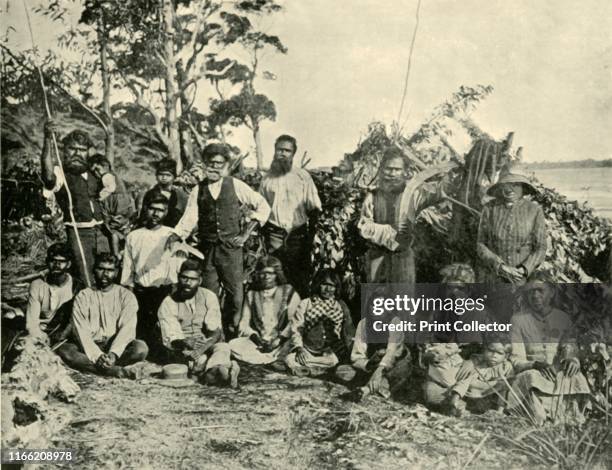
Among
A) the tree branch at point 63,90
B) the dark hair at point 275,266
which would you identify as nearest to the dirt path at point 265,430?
the dark hair at point 275,266

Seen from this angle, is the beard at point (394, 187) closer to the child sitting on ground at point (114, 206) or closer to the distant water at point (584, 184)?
the distant water at point (584, 184)

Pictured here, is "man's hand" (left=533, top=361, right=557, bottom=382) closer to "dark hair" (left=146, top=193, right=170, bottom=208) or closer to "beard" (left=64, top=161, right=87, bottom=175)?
"dark hair" (left=146, top=193, right=170, bottom=208)

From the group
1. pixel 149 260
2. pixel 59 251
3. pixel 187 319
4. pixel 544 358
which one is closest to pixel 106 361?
pixel 187 319

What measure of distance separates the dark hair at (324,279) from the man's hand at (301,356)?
1.49 feet

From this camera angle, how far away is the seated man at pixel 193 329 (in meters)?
5.43

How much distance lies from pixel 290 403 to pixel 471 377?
4.61 ft

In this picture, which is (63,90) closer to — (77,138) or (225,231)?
(77,138)

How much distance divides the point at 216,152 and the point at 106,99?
3.41ft

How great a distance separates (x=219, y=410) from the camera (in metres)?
5.32

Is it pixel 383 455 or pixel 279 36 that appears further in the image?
pixel 279 36

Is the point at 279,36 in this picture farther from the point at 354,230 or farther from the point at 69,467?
the point at 69,467

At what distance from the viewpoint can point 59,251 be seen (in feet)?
18.4

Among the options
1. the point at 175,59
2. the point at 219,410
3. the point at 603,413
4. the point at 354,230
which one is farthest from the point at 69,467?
the point at 603,413

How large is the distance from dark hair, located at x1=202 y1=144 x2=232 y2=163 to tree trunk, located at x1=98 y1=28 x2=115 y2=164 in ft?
2.48
